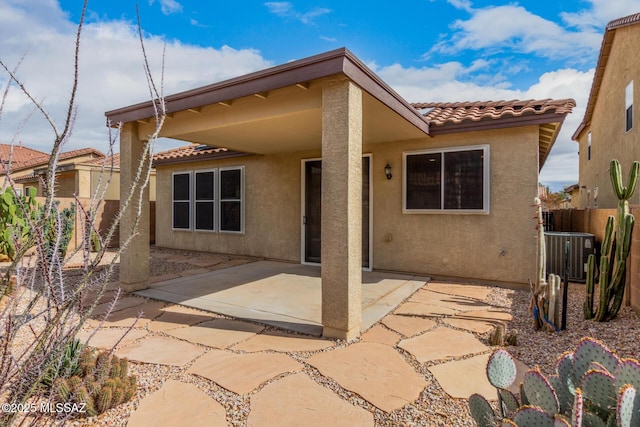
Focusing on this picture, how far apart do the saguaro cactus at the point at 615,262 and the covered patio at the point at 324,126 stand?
108 inches

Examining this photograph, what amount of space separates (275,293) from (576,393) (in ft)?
15.8

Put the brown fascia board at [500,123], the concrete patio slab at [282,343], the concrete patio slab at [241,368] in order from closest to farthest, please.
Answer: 1. the concrete patio slab at [241,368]
2. the concrete patio slab at [282,343]
3. the brown fascia board at [500,123]

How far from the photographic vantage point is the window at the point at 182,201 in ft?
34.4

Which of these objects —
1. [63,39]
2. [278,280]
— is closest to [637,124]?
[278,280]

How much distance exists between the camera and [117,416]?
7.78 ft

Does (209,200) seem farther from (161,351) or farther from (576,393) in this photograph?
(576,393)

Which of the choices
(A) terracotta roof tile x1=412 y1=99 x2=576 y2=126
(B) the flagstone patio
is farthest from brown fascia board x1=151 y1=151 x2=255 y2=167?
(B) the flagstone patio

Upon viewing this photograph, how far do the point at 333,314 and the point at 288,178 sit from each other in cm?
529

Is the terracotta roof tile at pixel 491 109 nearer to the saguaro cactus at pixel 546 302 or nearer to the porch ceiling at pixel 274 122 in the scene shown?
the porch ceiling at pixel 274 122

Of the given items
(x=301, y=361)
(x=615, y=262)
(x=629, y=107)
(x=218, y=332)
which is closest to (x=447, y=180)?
(x=615, y=262)

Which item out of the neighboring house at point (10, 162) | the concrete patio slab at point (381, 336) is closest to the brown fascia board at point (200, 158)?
the concrete patio slab at point (381, 336)

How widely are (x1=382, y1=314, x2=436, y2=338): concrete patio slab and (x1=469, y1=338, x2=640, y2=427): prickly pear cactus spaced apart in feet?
7.19

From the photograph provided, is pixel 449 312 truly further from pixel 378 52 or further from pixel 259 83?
pixel 378 52

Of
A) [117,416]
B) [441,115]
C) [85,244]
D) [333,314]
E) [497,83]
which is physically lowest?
[117,416]
